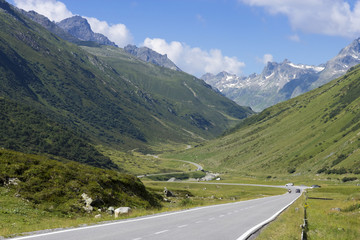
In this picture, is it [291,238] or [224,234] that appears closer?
[291,238]

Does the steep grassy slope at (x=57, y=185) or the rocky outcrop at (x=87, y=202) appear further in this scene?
the rocky outcrop at (x=87, y=202)

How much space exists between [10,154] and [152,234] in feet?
72.6

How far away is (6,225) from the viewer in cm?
1909

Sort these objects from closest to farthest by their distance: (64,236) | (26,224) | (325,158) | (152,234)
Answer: (64,236)
(152,234)
(26,224)
(325,158)

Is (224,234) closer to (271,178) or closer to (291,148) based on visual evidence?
(271,178)

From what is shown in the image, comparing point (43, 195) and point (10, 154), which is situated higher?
point (10, 154)

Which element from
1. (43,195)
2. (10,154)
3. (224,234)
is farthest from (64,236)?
(10,154)

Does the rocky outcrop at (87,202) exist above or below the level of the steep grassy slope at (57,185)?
below

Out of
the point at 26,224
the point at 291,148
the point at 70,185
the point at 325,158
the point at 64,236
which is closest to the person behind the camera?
the point at 64,236

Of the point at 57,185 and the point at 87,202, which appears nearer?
the point at 87,202

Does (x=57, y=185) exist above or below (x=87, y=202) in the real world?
above

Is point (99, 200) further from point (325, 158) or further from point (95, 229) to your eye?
point (325, 158)

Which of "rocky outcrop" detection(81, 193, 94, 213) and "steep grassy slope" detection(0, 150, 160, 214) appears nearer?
"steep grassy slope" detection(0, 150, 160, 214)

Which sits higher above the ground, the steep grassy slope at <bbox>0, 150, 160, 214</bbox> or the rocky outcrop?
the steep grassy slope at <bbox>0, 150, 160, 214</bbox>
